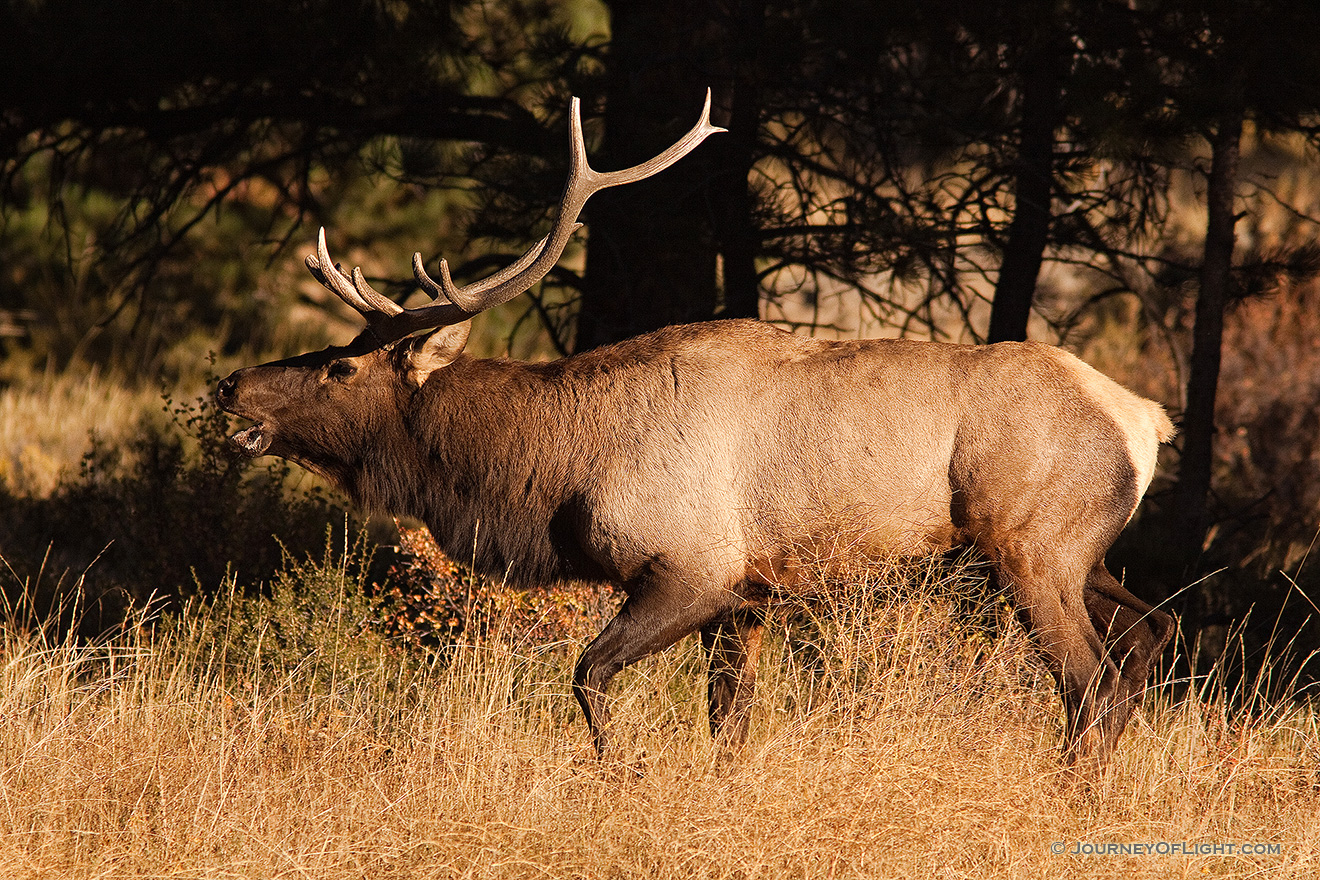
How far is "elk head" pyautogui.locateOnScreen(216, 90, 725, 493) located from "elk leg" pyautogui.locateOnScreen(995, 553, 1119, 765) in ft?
6.76

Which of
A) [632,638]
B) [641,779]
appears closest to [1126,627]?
[632,638]

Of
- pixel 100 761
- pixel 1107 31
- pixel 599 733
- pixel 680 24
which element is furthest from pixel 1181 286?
pixel 100 761

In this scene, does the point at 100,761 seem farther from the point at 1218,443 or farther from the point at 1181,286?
the point at 1218,443

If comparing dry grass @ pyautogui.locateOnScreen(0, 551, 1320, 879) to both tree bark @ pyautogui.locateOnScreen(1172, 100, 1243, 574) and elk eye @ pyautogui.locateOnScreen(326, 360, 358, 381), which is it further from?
tree bark @ pyautogui.locateOnScreen(1172, 100, 1243, 574)

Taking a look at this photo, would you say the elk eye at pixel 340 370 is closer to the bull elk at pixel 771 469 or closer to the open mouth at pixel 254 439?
the bull elk at pixel 771 469

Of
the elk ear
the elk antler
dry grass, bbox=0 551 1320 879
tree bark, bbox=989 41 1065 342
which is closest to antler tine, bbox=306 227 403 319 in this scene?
the elk antler

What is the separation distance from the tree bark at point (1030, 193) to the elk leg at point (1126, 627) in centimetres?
222

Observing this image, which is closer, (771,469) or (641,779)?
(641,779)

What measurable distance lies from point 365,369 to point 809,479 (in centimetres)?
183

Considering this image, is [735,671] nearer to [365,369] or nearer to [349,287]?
[365,369]

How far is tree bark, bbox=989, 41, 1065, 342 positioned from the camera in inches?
255

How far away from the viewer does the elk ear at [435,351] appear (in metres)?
4.93

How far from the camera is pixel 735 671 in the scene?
16.4 ft

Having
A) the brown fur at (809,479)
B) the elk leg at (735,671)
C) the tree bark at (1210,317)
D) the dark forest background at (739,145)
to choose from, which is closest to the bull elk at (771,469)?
the brown fur at (809,479)
